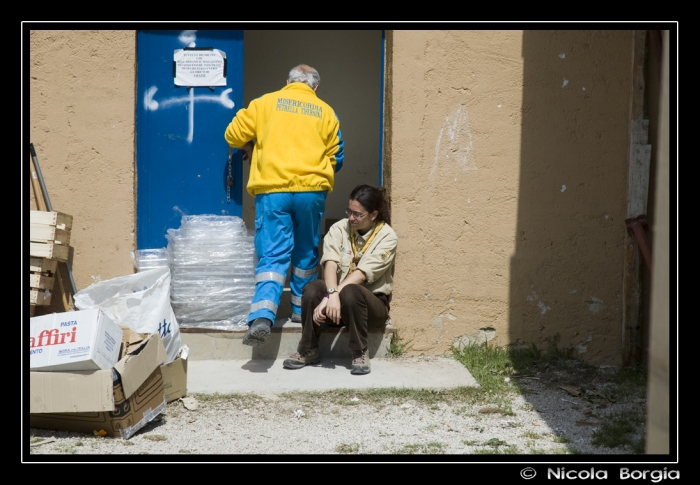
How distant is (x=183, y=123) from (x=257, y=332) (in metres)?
1.77

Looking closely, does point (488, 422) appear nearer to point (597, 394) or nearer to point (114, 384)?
point (597, 394)

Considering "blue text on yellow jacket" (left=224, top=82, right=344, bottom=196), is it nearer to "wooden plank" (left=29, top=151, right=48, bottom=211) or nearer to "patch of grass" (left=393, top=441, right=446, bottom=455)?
"wooden plank" (left=29, top=151, right=48, bottom=211)

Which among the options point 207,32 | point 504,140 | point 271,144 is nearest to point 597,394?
point 504,140

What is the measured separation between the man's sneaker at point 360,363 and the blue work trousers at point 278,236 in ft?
2.01

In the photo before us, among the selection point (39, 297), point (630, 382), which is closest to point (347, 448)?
point (630, 382)

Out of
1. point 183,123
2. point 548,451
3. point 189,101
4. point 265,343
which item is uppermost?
point 189,101

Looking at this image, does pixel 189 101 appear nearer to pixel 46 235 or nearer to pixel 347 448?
pixel 46 235

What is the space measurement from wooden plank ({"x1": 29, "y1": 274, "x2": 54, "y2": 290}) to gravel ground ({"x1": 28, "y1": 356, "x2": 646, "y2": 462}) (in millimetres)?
1245

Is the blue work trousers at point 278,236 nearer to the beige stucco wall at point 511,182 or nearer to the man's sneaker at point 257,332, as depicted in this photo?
the man's sneaker at point 257,332

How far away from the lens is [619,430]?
13.7 ft

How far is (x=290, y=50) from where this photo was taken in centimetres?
809

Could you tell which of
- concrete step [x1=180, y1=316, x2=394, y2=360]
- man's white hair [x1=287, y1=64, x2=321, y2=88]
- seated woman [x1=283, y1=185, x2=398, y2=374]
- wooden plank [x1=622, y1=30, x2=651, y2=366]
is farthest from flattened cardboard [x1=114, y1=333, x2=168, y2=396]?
wooden plank [x1=622, y1=30, x2=651, y2=366]

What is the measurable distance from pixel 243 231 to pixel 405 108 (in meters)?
1.51

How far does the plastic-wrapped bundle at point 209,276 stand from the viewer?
5535 millimetres
